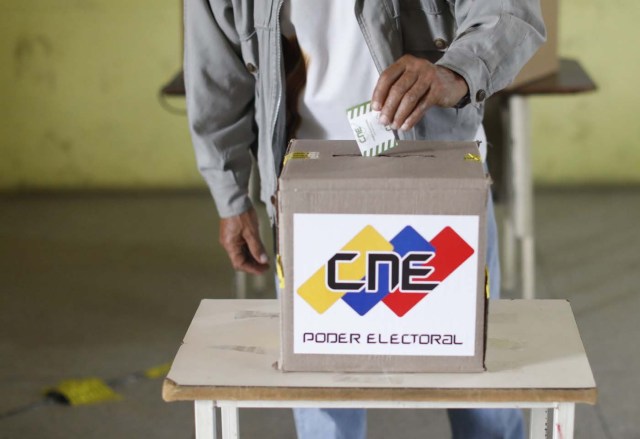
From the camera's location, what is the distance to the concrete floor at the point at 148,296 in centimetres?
236

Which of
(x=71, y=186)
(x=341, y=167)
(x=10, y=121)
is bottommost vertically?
(x=71, y=186)

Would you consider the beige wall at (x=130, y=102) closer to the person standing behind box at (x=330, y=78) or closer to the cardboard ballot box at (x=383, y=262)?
the person standing behind box at (x=330, y=78)

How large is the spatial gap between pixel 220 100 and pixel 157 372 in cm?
120

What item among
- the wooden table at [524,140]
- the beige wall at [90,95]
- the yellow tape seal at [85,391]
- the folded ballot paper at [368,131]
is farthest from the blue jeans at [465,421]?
the beige wall at [90,95]

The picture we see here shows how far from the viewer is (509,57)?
1334 millimetres

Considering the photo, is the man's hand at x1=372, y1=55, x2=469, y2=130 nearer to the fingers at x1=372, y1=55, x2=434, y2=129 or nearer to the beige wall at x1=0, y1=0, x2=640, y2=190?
the fingers at x1=372, y1=55, x2=434, y2=129

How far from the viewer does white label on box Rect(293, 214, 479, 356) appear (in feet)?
3.56

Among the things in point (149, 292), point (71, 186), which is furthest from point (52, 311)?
point (71, 186)

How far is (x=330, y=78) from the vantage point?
147cm

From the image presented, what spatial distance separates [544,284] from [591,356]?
Result: 56 centimetres

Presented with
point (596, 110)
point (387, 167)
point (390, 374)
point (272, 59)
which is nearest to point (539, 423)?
point (390, 374)

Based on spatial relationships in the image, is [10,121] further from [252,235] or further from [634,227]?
[252,235]

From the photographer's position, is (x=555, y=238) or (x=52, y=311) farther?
(x=555, y=238)

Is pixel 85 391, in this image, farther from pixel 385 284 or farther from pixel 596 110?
pixel 596 110
